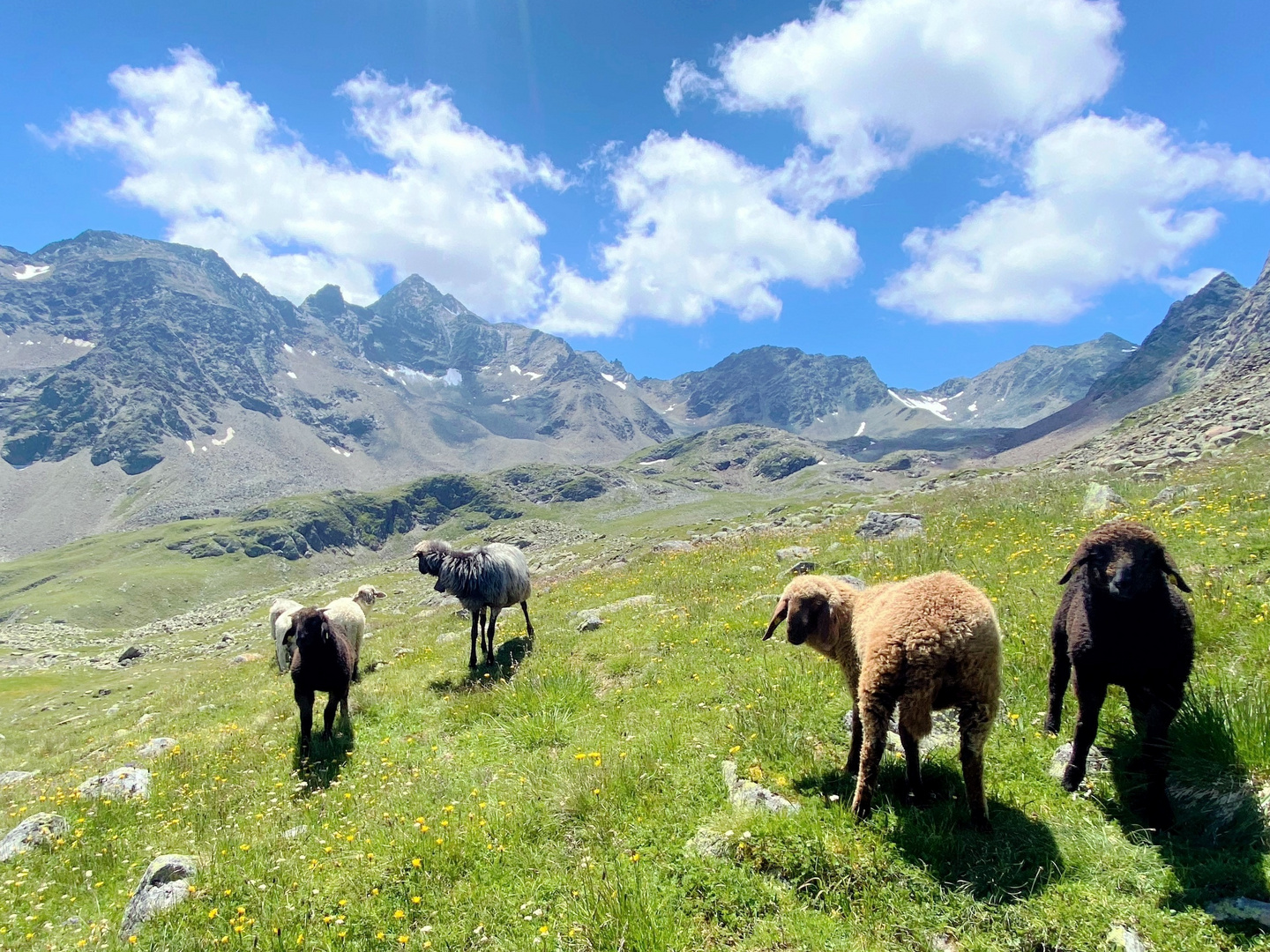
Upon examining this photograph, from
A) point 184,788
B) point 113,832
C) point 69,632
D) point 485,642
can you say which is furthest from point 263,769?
point 69,632

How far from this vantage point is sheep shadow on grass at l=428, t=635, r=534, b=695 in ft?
45.2

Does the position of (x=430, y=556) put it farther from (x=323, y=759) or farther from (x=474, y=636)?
(x=323, y=759)

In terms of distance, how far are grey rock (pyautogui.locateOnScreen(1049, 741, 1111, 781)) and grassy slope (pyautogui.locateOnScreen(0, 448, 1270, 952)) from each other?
144 mm

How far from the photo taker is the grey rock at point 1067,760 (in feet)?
22.5

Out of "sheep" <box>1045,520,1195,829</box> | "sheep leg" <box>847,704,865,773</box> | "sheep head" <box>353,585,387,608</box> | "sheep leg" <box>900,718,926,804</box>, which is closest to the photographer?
"sheep" <box>1045,520,1195,829</box>

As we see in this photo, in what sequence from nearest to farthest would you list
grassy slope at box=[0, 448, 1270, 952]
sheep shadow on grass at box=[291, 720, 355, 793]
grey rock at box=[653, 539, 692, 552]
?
grassy slope at box=[0, 448, 1270, 952] → sheep shadow on grass at box=[291, 720, 355, 793] → grey rock at box=[653, 539, 692, 552]

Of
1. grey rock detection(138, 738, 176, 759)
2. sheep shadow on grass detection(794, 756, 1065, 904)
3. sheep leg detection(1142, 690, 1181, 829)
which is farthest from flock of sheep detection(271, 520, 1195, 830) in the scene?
grey rock detection(138, 738, 176, 759)

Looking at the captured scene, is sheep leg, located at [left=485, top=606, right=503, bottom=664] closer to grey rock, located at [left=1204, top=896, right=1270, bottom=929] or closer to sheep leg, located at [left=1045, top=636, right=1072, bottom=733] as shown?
sheep leg, located at [left=1045, top=636, right=1072, bottom=733]

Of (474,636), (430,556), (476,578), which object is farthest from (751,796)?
(430,556)

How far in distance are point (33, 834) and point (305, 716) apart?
380 cm

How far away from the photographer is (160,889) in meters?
6.85

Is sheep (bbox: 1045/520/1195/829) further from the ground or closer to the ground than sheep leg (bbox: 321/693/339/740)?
further from the ground

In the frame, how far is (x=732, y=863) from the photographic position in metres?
6.17

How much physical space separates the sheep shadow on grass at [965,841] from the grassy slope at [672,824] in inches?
1.2
